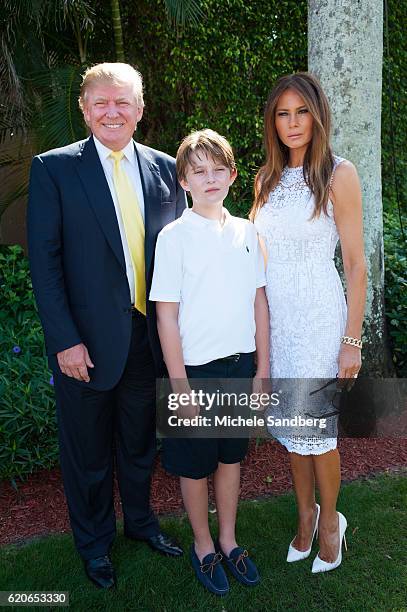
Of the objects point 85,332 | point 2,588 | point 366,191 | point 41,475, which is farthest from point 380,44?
point 2,588

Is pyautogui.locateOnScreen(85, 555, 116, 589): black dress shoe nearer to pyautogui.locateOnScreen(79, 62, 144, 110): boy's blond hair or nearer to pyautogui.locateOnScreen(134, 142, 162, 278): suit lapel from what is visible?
pyautogui.locateOnScreen(134, 142, 162, 278): suit lapel

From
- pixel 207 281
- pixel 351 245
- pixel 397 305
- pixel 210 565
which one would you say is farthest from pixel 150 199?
pixel 397 305

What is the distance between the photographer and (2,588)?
2863mm

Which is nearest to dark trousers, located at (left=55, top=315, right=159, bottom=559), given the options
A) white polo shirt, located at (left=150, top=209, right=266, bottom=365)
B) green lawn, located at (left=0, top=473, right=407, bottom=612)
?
green lawn, located at (left=0, top=473, right=407, bottom=612)

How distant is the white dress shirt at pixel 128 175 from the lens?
2633 mm

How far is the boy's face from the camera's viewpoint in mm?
2508

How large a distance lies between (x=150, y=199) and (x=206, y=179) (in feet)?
0.97

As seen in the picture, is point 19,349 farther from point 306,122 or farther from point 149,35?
point 149,35

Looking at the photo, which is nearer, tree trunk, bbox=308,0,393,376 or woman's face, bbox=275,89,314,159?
woman's face, bbox=275,89,314,159

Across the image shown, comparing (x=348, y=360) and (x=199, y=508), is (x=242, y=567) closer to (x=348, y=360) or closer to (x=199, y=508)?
(x=199, y=508)

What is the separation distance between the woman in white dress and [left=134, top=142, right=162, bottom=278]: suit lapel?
0.48m

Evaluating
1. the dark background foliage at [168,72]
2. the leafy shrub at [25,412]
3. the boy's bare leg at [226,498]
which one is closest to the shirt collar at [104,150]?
the boy's bare leg at [226,498]

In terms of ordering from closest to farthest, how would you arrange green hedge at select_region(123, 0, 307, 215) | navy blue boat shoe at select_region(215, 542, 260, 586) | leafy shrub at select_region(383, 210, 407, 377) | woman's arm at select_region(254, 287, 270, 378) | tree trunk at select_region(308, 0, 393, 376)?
woman's arm at select_region(254, 287, 270, 378)
navy blue boat shoe at select_region(215, 542, 260, 586)
tree trunk at select_region(308, 0, 393, 376)
leafy shrub at select_region(383, 210, 407, 377)
green hedge at select_region(123, 0, 307, 215)

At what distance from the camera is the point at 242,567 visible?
2.85 metres
